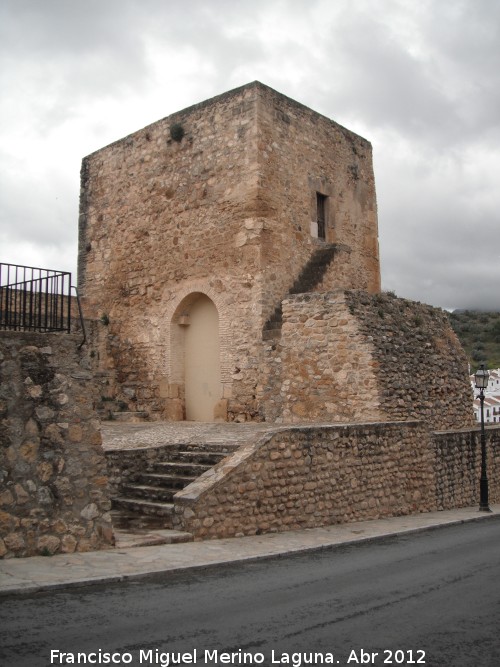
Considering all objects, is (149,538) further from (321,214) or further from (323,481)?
(321,214)

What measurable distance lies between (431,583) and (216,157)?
12.0m

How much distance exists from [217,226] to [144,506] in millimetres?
8428

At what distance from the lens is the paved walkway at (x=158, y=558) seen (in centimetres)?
630

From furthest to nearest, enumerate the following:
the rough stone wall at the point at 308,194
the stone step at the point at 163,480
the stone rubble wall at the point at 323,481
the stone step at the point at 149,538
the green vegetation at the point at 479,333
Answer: the green vegetation at the point at 479,333 → the rough stone wall at the point at 308,194 → the stone step at the point at 163,480 → the stone rubble wall at the point at 323,481 → the stone step at the point at 149,538

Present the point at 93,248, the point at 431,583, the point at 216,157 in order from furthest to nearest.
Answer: the point at 93,248, the point at 216,157, the point at 431,583

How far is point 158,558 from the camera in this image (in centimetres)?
745

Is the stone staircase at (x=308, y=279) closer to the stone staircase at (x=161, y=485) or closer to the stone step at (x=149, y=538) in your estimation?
the stone staircase at (x=161, y=485)

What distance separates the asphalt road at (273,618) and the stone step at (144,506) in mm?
1857

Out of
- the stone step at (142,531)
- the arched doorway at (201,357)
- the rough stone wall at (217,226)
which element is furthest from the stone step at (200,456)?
the arched doorway at (201,357)

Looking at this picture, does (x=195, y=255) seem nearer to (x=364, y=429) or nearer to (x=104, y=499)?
(x=364, y=429)

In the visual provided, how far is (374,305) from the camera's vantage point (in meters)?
14.5

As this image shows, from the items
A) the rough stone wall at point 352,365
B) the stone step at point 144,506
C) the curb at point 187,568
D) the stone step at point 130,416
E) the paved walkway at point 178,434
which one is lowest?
the curb at point 187,568

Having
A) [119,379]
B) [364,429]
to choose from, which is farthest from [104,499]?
[119,379]

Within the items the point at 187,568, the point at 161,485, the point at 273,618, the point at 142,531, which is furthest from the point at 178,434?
the point at 273,618
